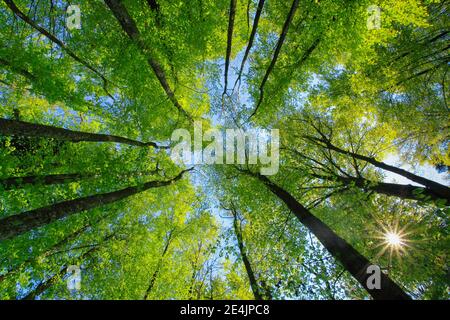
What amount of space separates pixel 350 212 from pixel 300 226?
1.96m

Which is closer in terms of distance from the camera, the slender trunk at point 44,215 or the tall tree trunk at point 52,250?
the slender trunk at point 44,215

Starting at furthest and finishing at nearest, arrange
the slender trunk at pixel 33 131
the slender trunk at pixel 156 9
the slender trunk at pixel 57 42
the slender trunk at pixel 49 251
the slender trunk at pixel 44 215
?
the slender trunk at pixel 49 251
the slender trunk at pixel 156 9
the slender trunk at pixel 57 42
the slender trunk at pixel 33 131
the slender trunk at pixel 44 215

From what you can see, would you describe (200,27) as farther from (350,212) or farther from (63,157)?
(350,212)

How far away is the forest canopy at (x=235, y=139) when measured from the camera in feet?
20.5

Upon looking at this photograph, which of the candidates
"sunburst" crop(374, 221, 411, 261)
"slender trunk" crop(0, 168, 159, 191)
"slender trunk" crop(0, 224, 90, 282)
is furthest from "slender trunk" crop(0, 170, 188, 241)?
"sunburst" crop(374, 221, 411, 261)

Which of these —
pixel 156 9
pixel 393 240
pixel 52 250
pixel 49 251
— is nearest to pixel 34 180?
pixel 49 251

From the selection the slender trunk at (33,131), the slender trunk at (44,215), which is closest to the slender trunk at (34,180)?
the slender trunk at (44,215)

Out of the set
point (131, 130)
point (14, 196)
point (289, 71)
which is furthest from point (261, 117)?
point (14, 196)

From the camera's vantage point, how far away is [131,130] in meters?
10.2

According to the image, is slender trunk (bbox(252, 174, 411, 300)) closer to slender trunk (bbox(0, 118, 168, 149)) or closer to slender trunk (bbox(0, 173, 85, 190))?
slender trunk (bbox(0, 118, 168, 149))

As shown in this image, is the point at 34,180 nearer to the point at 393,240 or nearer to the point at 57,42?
the point at 57,42

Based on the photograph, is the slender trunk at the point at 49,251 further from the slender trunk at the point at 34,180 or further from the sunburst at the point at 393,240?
the sunburst at the point at 393,240

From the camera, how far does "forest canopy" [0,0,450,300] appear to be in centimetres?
623

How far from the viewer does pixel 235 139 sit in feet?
38.0
